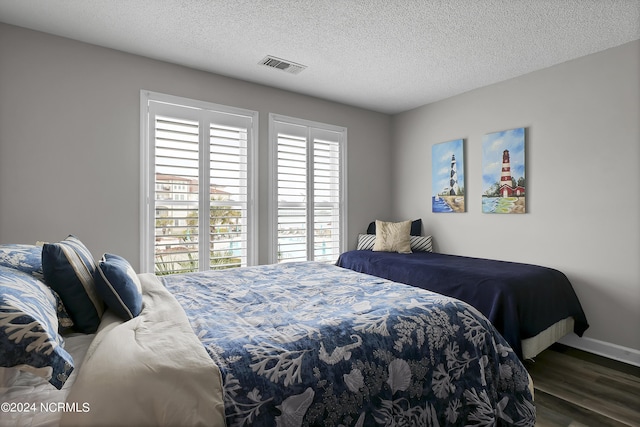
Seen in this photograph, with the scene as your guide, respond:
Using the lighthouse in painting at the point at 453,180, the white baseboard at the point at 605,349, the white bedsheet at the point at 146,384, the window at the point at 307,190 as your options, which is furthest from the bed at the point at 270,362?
the lighthouse in painting at the point at 453,180

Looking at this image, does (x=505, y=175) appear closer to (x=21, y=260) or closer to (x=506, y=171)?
(x=506, y=171)

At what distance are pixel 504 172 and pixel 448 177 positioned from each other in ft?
2.13

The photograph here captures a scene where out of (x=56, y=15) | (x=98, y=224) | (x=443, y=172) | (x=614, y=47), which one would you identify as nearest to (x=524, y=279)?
(x=443, y=172)

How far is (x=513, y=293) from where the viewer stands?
2402mm

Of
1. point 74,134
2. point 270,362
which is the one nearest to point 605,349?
point 270,362

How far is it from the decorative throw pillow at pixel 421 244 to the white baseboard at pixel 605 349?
154 centimetres

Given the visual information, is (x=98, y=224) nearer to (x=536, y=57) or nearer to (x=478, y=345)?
(x=478, y=345)

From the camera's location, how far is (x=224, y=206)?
3.33m

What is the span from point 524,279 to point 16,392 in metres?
2.95

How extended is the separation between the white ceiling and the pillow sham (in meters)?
1.85

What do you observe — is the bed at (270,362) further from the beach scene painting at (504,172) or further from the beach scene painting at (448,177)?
the beach scene painting at (448,177)

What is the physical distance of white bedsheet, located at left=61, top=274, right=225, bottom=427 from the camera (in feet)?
2.70

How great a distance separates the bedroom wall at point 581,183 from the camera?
8.50 ft

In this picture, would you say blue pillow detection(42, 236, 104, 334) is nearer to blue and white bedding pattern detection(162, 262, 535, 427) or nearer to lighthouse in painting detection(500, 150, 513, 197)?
blue and white bedding pattern detection(162, 262, 535, 427)
